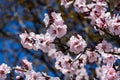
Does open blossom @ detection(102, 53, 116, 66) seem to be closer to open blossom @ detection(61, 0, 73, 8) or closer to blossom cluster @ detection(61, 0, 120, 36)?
blossom cluster @ detection(61, 0, 120, 36)

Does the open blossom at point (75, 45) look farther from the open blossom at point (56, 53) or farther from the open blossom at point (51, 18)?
the open blossom at point (51, 18)

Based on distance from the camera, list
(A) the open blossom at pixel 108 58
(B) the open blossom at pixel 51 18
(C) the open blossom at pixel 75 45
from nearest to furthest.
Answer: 1. (B) the open blossom at pixel 51 18
2. (C) the open blossom at pixel 75 45
3. (A) the open blossom at pixel 108 58

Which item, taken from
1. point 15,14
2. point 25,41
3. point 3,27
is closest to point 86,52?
→ point 25,41

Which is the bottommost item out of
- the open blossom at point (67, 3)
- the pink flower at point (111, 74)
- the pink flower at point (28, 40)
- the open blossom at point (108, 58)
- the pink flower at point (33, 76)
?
the pink flower at point (111, 74)

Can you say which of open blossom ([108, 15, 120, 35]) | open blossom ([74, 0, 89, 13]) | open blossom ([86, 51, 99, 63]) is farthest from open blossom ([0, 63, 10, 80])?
open blossom ([108, 15, 120, 35])

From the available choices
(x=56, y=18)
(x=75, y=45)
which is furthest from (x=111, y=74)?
(x=56, y=18)

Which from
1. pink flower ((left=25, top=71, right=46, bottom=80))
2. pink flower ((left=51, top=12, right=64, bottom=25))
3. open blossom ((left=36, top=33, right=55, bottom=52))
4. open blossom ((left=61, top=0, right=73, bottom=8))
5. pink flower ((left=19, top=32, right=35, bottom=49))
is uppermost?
open blossom ((left=61, top=0, right=73, bottom=8))

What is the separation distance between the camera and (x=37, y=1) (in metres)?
8.98

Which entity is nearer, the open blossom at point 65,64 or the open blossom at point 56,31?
the open blossom at point 56,31

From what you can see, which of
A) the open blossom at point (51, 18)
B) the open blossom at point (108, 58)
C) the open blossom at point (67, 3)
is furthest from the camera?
the open blossom at point (67, 3)

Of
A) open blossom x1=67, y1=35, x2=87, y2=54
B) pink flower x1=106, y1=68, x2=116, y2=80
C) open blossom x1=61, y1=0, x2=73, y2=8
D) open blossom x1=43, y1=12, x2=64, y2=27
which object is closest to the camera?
open blossom x1=43, y1=12, x2=64, y2=27

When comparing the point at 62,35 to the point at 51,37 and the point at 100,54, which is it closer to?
the point at 51,37

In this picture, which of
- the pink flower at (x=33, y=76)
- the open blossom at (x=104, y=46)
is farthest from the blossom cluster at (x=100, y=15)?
the pink flower at (x=33, y=76)

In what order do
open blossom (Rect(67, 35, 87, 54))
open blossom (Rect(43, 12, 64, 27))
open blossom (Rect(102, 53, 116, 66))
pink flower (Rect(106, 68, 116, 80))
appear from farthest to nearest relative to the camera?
open blossom (Rect(102, 53, 116, 66))
open blossom (Rect(67, 35, 87, 54))
pink flower (Rect(106, 68, 116, 80))
open blossom (Rect(43, 12, 64, 27))
